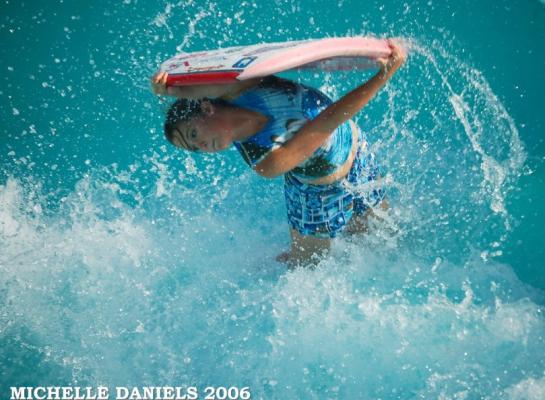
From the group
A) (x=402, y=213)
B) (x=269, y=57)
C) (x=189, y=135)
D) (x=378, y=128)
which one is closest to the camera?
(x=269, y=57)

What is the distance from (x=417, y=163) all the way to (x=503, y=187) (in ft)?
2.26

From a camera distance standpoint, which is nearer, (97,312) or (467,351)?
(467,351)

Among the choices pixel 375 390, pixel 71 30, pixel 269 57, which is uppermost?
pixel 71 30

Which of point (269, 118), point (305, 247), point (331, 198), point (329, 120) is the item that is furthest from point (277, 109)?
point (305, 247)

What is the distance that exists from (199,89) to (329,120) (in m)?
0.54

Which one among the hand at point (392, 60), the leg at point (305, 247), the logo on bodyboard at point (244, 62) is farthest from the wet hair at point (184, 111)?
the leg at point (305, 247)

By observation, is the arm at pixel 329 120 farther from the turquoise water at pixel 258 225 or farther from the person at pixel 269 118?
the turquoise water at pixel 258 225

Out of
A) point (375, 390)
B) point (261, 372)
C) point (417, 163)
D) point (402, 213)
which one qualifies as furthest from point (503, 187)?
point (261, 372)

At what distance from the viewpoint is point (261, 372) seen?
9.91 feet

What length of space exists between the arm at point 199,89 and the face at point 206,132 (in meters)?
0.08

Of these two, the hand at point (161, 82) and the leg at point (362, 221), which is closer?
the hand at point (161, 82)

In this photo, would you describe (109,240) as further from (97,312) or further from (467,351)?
(467,351)

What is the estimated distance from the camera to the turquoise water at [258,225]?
3066mm

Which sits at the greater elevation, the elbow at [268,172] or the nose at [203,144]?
the nose at [203,144]
